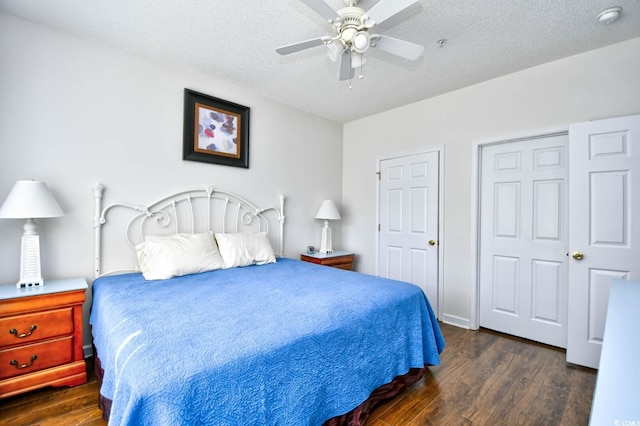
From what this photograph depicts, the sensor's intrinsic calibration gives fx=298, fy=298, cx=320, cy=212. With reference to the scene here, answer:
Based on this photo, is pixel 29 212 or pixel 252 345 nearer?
pixel 252 345

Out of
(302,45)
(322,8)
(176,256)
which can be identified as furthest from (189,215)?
(322,8)

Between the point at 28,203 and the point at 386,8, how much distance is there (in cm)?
253

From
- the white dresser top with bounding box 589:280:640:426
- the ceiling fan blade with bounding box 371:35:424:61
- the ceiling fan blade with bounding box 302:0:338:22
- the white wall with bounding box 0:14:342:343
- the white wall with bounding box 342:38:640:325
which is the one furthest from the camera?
the white wall with bounding box 342:38:640:325

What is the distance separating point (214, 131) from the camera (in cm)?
316

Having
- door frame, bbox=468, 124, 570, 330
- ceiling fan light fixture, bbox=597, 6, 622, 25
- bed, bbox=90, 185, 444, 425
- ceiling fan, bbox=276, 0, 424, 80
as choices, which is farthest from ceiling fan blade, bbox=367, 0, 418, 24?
door frame, bbox=468, 124, 570, 330

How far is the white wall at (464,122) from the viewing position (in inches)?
97.8

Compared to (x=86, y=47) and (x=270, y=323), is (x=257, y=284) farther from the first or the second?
(x=86, y=47)

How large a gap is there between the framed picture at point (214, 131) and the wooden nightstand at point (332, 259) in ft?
4.50

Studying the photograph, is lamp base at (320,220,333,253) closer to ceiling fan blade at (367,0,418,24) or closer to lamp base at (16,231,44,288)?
ceiling fan blade at (367,0,418,24)

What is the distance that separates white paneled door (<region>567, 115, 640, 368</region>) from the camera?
226 cm

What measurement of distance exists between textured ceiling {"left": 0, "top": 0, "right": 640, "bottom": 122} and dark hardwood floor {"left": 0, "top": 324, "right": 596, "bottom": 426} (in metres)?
2.61

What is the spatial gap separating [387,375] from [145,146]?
2.72 m

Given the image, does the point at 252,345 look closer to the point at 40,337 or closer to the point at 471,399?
the point at 471,399

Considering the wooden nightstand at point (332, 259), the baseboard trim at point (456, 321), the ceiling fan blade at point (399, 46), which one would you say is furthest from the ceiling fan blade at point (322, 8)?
the baseboard trim at point (456, 321)
